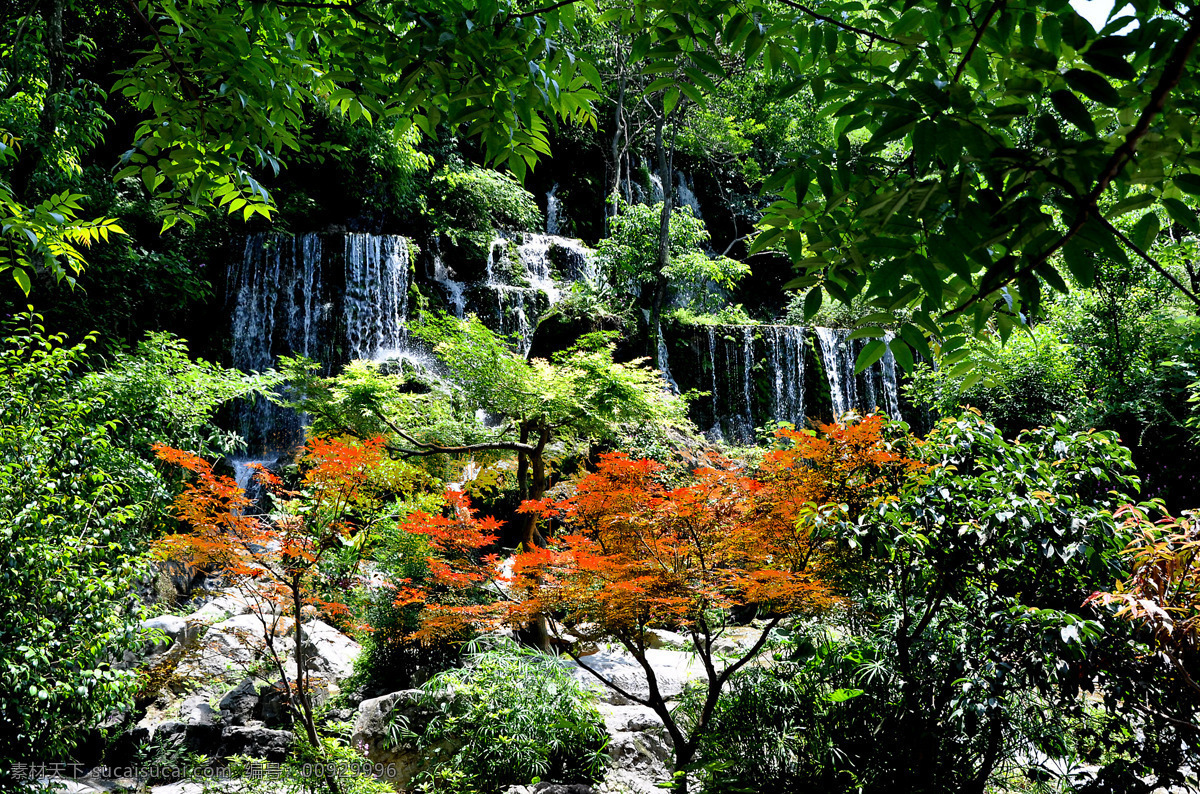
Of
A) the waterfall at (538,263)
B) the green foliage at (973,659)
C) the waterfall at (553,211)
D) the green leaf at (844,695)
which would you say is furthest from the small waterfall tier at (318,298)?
the green leaf at (844,695)

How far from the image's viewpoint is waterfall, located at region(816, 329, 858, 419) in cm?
1338

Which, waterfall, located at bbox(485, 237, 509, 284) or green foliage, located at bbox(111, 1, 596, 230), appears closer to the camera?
green foliage, located at bbox(111, 1, 596, 230)

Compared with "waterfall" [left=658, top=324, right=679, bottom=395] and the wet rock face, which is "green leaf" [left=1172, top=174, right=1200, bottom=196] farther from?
"waterfall" [left=658, top=324, right=679, bottom=395]

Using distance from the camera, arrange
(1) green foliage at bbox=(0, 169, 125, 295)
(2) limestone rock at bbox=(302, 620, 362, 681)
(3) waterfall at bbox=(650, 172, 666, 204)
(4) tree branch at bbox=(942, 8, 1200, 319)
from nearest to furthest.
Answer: (4) tree branch at bbox=(942, 8, 1200, 319) → (1) green foliage at bbox=(0, 169, 125, 295) → (2) limestone rock at bbox=(302, 620, 362, 681) → (3) waterfall at bbox=(650, 172, 666, 204)

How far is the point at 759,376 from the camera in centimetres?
1337

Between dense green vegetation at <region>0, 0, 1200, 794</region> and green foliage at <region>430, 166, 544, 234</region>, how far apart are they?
510 cm

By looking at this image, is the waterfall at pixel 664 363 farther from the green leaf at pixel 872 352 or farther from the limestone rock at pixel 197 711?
the green leaf at pixel 872 352

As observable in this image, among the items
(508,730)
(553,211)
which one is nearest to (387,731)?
(508,730)

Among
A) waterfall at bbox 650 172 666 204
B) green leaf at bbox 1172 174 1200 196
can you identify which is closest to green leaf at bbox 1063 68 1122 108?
green leaf at bbox 1172 174 1200 196

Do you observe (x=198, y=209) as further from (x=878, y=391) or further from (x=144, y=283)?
(x=878, y=391)

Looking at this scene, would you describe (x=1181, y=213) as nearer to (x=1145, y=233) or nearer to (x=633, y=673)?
(x=1145, y=233)

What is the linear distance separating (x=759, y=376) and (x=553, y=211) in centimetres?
795

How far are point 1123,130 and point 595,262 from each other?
13.2 metres

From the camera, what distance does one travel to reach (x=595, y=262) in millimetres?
14047
